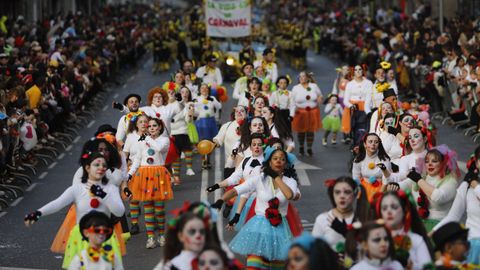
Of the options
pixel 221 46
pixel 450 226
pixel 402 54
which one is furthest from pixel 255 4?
pixel 450 226

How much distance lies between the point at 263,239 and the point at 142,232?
4.62m

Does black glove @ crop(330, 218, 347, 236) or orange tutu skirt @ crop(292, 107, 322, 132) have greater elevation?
orange tutu skirt @ crop(292, 107, 322, 132)

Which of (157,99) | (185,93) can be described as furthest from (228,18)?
(157,99)

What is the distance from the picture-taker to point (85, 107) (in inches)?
1441

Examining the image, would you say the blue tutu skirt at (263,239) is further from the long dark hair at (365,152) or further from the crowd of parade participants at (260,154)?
the long dark hair at (365,152)

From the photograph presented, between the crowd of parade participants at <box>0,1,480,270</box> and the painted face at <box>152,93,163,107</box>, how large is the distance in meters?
0.02

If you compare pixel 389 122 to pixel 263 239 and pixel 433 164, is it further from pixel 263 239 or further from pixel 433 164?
pixel 263 239

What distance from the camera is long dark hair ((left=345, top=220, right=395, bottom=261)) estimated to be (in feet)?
38.8

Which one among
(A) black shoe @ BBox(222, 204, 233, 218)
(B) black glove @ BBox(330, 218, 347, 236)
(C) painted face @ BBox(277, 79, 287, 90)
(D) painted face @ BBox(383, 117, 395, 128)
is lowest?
(B) black glove @ BBox(330, 218, 347, 236)

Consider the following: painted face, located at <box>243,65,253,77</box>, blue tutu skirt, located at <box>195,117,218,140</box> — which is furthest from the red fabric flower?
painted face, located at <box>243,65,253,77</box>

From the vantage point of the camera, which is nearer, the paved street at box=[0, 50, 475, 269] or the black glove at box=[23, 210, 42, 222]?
the black glove at box=[23, 210, 42, 222]

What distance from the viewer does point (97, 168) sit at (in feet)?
48.9

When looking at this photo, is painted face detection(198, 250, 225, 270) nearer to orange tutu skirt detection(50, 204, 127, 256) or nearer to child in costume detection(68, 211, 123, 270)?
child in costume detection(68, 211, 123, 270)

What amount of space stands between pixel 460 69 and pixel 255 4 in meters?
77.5
